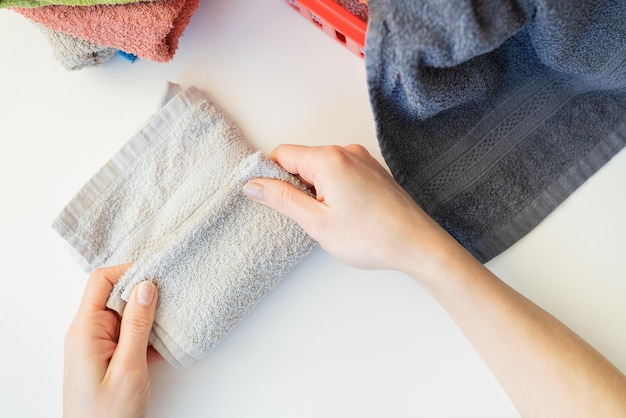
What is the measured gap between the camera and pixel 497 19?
1.72 feet

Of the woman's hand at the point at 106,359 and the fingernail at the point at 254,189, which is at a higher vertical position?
the fingernail at the point at 254,189

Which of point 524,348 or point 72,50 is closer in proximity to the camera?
point 524,348

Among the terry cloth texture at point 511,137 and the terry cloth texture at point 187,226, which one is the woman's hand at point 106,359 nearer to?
the terry cloth texture at point 187,226

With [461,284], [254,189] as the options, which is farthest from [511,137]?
[254,189]

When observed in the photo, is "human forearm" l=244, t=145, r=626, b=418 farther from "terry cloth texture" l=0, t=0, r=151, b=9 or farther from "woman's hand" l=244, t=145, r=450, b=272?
"terry cloth texture" l=0, t=0, r=151, b=9

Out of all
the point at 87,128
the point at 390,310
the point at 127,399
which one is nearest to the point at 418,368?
the point at 390,310

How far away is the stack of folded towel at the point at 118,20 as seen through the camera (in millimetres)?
690

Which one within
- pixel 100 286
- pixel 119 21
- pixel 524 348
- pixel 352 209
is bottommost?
pixel 524 348

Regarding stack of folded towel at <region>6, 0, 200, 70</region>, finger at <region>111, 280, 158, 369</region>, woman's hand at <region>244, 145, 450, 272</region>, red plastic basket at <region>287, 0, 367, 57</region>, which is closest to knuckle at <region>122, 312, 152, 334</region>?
finger at <region>111, 280, 158, 369</region>

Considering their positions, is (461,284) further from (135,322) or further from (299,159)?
(135,322)

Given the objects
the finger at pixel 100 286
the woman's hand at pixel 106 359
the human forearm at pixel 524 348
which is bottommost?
the human forearm at pixel 524 348

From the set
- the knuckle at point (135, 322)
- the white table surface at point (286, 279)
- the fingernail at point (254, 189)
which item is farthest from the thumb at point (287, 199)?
the knuckle at point (135, 322)

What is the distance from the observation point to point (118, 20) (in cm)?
69

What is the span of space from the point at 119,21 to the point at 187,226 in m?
0.27
